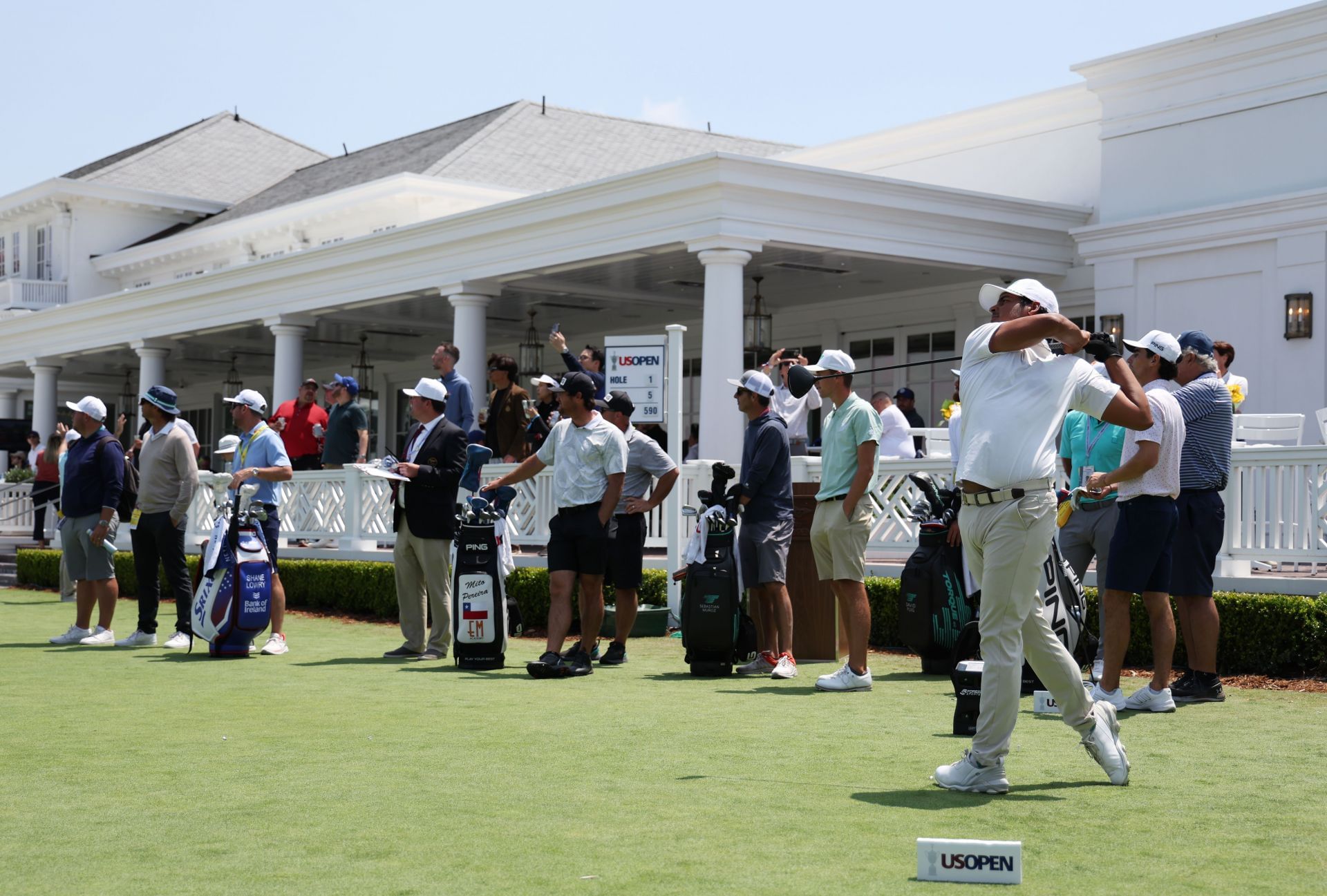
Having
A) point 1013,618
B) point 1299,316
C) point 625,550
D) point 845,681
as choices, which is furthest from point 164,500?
point 1299,316

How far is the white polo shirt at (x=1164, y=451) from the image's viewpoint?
765cm

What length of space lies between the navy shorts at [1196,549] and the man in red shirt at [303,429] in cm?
1258

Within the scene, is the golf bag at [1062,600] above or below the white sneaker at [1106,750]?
above

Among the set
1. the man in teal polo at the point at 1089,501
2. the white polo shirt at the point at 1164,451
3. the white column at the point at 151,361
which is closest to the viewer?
the white polo shirt at the point at 1164,451

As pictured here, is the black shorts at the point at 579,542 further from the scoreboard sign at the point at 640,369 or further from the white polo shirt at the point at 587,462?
the scoreboard sign at the point at 640,369

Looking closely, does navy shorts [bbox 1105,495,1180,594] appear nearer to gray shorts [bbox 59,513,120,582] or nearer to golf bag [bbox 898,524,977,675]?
golf bag [bbox 898,524,977,675]

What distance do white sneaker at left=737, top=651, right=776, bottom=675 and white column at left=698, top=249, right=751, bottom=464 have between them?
653 cm

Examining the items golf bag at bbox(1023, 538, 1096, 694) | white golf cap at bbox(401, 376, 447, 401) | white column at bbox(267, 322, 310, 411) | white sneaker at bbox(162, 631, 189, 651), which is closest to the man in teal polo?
golf bag at bbox(1023, 538, 1096, 694)

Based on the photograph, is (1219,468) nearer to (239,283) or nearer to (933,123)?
(933,123)

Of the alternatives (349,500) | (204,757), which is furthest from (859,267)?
(204,757)

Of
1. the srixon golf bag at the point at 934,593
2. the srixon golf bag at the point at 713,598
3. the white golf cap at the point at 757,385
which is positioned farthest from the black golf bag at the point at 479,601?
the srixon golf bag at the point at 934,593

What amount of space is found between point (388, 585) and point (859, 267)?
7876 mm

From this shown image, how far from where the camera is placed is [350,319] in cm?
2534

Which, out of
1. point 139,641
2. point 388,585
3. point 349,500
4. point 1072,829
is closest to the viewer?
point 1072,829
